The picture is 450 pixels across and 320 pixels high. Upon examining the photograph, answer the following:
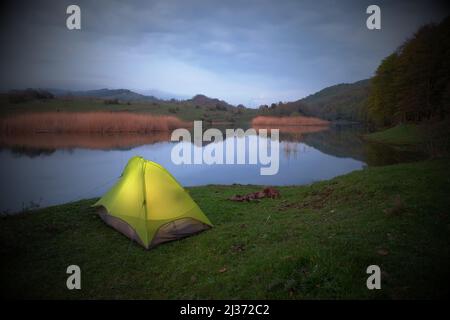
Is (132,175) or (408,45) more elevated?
(408,45)

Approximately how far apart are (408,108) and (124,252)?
48.8 m

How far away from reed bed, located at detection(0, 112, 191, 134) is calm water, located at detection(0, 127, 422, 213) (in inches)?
243

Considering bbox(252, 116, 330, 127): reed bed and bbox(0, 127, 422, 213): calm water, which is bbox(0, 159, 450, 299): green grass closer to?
bbox(0, 127, 422, 213): calm water

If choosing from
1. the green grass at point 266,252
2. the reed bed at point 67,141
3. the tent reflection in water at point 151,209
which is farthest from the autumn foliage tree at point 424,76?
the reed bed at point 67,141

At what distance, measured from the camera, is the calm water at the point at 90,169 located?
18.0 metres

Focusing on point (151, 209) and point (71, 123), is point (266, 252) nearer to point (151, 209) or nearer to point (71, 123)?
point (151, 209)

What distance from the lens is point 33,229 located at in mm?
9992

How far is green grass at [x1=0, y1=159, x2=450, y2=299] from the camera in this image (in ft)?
18.6

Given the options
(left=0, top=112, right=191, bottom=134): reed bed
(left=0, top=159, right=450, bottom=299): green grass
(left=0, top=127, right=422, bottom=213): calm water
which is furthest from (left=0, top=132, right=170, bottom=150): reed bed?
(left=0, top=159, right=450, bottom=299): green grass

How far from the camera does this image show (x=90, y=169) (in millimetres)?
25656

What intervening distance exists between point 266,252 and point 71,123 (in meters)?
50.3

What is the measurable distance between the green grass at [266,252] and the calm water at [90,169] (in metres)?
5.95

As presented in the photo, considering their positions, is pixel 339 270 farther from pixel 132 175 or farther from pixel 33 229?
pixel 33 229
